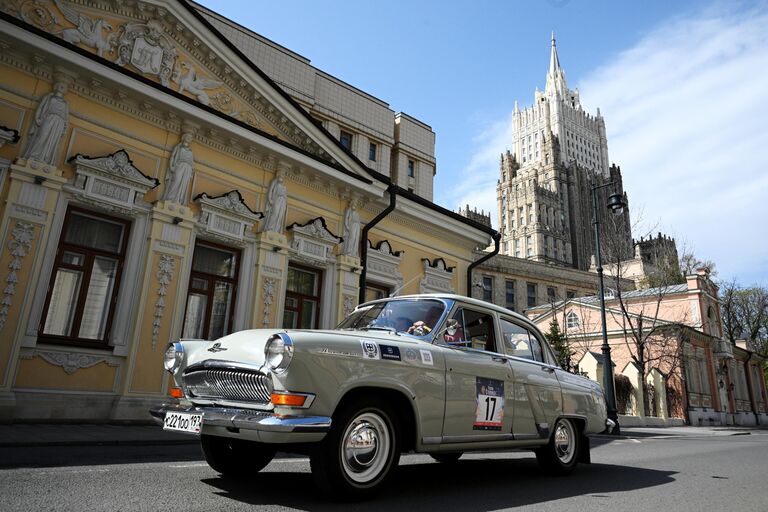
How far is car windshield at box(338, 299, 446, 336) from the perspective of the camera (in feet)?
16.4

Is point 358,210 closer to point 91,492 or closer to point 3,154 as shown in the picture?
point 3,154

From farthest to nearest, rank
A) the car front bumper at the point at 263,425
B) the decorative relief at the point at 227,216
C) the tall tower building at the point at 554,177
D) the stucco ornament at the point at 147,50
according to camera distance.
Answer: the tall tower building at the point at 554,177, the decorative relief at the point at 227,216, the stucco ornament at the point at 147,50, the car front bumper at the point at 263,425

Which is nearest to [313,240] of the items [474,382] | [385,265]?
[385,265]

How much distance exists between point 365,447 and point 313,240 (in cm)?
1006

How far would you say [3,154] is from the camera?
348 inches

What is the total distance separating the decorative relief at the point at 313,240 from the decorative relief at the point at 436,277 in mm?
3940

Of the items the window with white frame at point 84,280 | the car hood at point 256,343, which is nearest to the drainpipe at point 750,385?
the window with white frame at point 84,280

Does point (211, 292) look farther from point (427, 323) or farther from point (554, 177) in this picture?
point (554, 177)

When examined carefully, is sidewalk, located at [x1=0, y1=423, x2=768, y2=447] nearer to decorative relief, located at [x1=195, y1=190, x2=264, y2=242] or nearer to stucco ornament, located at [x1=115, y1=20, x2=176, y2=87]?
decorative relief, located at [x1=195, y1=190, x2=264, y2=242]

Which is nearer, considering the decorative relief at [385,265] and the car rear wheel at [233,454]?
the car rear wheel at [233,454]

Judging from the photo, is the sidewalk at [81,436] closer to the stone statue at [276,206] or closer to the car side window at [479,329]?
the car side window at [479,329]

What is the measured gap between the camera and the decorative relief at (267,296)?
12266mm

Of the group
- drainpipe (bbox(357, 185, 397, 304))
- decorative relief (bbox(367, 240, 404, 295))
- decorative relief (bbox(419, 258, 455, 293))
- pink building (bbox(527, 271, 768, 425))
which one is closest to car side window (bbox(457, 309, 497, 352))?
drainpipe (bbox(357, 185, 397, 304))

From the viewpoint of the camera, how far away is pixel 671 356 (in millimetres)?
30750
